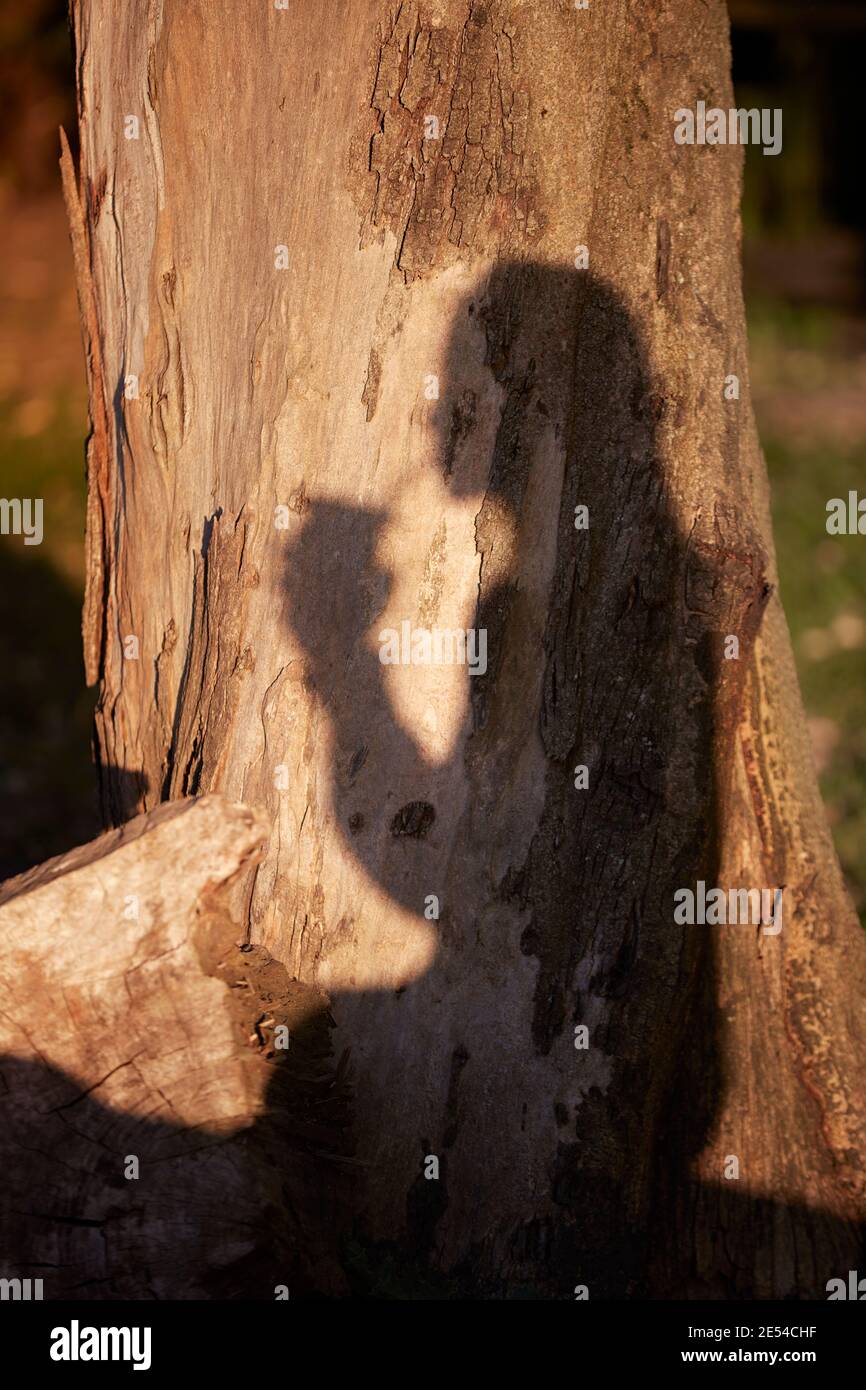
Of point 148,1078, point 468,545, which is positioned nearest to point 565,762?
point 468,545

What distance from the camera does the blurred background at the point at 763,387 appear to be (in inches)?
196

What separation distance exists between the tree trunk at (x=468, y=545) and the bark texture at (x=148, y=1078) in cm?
18

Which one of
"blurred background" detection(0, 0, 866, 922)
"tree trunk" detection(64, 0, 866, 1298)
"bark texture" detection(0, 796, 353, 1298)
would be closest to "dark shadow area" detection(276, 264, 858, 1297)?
"tree trunk" detection(64, 0, 866, 1298)

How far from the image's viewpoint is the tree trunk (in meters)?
2.08

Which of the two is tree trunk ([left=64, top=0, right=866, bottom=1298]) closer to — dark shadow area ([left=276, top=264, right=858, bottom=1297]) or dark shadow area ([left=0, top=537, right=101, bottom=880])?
dark shadow area ([left=276, top=264, right=858, bottom=1297])

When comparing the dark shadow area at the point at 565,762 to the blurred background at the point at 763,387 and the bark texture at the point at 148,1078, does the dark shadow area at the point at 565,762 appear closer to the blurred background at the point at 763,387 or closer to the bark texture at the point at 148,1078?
the bark texture at the point at 148,1078

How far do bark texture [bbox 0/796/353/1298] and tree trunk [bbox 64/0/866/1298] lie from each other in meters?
0.18

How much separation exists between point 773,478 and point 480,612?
5.37 metres

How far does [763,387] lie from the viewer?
8.34 m

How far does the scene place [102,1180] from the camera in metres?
2.04

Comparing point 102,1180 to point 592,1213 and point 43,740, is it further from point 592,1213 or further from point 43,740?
point 43,740

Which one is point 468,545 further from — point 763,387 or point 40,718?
point 763,387

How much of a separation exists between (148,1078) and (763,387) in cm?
746

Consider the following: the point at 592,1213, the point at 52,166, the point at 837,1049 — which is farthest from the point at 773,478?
the point at 52,166
